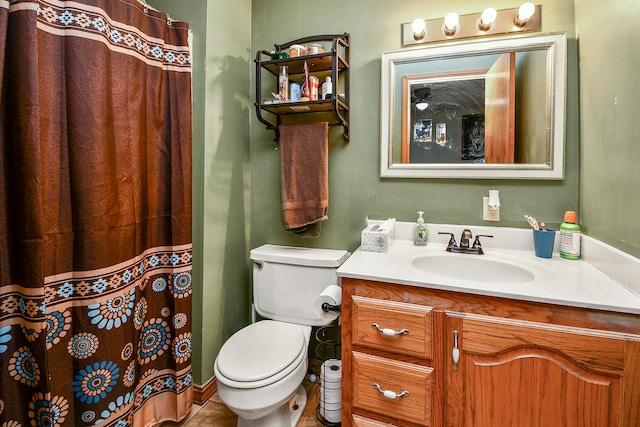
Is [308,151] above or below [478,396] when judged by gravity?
above

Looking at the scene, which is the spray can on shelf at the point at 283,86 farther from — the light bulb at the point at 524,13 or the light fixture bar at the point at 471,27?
the light bulb at the point at 524,13

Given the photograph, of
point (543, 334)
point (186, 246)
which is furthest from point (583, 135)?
point (186, 246)

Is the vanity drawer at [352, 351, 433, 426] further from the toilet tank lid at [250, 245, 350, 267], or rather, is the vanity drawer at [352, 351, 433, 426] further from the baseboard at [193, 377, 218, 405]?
the baseboard at [193, 377, 218, 405]

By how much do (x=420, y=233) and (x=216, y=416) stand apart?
1.32 m

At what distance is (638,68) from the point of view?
895 mm

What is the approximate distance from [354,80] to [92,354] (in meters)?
1.62

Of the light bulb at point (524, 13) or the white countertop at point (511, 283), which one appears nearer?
the white countertop at point (511, 283)

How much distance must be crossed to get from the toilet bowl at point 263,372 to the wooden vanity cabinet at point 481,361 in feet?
0.76

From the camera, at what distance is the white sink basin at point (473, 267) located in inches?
47.8

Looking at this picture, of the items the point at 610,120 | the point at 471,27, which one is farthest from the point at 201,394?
the point at 471,27

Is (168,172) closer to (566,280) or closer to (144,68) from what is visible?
(144,68)

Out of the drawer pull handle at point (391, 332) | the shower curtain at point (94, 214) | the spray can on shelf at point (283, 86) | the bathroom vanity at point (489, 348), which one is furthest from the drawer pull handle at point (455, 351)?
the spray can on shelf at point (283, 86)

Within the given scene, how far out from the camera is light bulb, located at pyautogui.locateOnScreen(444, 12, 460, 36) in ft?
4.54

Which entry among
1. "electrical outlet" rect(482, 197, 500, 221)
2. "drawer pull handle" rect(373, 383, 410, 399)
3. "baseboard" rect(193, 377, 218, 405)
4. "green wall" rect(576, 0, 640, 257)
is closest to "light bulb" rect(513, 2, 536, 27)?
"green wall" rect(576, 0, 640, 257)
